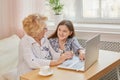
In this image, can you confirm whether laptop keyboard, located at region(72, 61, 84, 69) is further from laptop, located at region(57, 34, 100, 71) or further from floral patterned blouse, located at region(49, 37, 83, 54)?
floral patterned blouse, located at region(49, 37, 83, 54)

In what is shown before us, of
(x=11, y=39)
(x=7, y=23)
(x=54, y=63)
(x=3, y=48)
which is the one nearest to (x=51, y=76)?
(x=54, y=63)

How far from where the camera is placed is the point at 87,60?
1567mm

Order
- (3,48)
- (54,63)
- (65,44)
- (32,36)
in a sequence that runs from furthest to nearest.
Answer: (3,48) < (65,44) < (32,36) < (54,63)

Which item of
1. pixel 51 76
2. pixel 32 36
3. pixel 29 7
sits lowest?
pixel 51 76

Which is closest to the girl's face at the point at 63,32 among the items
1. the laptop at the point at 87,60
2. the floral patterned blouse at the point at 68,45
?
the floral patterned blouse at the point at 68,45

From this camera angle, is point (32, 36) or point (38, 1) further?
point (38, 1)

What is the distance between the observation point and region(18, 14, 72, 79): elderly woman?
175cm

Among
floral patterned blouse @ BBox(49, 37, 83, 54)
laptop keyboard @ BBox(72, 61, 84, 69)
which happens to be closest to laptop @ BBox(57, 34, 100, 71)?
laptop keyboard @ BBox(72, 61, 84, 69)

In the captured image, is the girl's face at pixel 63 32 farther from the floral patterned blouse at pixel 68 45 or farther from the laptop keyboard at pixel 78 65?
the laptop keyboard at pixel 78 65

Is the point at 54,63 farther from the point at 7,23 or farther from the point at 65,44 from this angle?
the point at 7,23

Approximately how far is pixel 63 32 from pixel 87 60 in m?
0.58

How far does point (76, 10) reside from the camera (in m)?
2.82

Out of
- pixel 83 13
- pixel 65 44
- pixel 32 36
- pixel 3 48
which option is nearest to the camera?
pixel 32 36

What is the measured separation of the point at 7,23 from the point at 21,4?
0.95 ft
